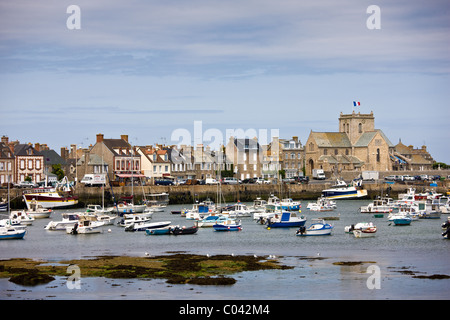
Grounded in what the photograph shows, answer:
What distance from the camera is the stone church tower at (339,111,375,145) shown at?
6073 inches

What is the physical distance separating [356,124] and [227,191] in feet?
165

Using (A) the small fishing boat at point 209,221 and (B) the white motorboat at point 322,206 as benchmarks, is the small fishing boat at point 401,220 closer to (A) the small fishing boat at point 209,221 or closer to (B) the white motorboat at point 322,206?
(A) the small fishing boat at point 209,221

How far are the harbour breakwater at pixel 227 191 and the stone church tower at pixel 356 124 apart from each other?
1027 inches

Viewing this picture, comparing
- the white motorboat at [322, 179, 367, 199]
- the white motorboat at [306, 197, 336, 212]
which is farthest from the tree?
the white motorboat at [306, 197, 336, 212]

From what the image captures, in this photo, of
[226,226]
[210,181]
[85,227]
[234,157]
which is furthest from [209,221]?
[234,157]

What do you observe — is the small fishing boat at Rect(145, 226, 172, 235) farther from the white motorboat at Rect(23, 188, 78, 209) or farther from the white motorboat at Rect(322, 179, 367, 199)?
the white motorboat at Rect(322, 179, 367, 199)

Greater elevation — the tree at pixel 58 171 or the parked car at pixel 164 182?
the tree at pixel 58 171

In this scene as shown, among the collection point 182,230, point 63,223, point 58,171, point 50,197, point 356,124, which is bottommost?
point 182,230

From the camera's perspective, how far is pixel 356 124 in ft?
510

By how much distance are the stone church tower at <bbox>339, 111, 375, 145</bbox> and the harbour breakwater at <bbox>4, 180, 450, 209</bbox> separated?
26096 millimetres

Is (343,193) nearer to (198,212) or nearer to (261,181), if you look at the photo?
(261,181)

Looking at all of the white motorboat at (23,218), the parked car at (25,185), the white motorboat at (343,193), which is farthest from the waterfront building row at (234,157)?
the white motorboat at (23,218)

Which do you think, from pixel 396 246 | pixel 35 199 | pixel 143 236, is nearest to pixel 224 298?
pixel 396 246

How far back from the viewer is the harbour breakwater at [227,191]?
105m
